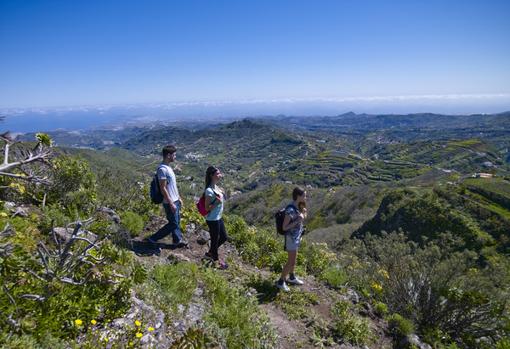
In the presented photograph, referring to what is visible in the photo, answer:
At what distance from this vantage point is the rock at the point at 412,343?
5.26 m

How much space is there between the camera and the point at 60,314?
3.01 metres

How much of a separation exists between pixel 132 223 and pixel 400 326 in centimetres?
625

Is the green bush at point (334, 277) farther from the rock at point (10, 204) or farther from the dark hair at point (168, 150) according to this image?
the rock at point (10, 204)

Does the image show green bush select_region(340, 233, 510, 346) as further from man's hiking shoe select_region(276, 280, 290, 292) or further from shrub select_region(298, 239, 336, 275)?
man's hiking shoe select_region(276, 280, 290, 292)

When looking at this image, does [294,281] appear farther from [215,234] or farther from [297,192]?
[297,192]

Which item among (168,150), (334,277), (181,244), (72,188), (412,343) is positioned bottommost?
(412,343)

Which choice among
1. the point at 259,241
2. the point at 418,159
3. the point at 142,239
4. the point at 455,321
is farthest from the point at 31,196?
the point at 418,159

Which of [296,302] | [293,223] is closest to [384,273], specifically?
[296,302]

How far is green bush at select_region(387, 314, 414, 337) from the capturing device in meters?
5.54

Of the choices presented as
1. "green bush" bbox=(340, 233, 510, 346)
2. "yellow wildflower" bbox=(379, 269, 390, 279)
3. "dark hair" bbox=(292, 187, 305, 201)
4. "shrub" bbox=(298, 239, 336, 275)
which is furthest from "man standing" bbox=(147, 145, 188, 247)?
"yellow wildflower" bbox=(379, 269, 390, 279)

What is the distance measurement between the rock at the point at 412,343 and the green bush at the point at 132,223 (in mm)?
6167

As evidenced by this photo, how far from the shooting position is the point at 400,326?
5613 millimetres

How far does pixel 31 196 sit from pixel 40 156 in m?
5.64

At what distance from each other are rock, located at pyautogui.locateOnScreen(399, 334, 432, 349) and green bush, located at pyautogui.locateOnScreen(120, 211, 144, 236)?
6167 millimetres
